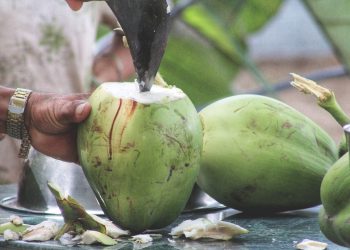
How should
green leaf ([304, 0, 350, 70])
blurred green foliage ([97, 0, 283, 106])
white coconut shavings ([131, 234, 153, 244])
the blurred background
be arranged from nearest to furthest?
white coconut shavings ([131, 234, 153, 244])
green leaf ([304, 0, 350, 70])
the blurred background
blurred green foliage ([97, 0, 283, 106])

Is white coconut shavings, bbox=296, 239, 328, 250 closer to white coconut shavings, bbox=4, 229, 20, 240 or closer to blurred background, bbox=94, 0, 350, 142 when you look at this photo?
white coconut shavings, bbox=4, 229, 20, 240

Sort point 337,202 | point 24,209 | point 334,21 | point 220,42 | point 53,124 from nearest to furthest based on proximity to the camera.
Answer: point 337,202 < point 53,124 < point 24,209 < point 334,21 < point 220,42

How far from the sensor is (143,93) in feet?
4.97

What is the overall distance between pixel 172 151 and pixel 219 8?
170 centimetres

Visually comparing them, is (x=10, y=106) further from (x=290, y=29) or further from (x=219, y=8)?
(x=290, y=29)

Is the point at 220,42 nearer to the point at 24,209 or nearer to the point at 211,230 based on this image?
the point at 24,209

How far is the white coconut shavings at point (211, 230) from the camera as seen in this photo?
1.48 m

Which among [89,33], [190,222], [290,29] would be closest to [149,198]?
[190,222]

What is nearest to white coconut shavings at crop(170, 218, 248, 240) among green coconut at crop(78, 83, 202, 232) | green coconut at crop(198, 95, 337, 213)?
green coconut at crop(78, 83, 202, 232)

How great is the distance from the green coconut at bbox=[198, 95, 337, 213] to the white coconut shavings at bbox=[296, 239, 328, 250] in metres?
0.20

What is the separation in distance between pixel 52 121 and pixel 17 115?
0.29 feet

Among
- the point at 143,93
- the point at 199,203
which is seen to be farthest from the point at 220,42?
the point at 143,93

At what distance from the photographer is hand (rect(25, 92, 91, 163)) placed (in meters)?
1.58

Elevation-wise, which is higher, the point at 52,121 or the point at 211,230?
the point at 52,121
